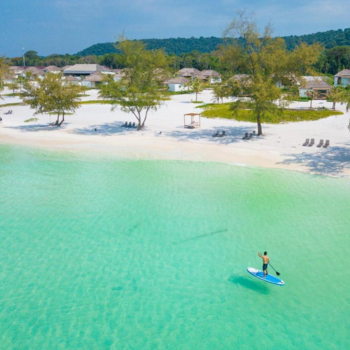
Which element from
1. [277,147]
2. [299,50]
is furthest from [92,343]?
[299,50]

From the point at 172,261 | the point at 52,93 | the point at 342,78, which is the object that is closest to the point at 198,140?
the point at 52,93

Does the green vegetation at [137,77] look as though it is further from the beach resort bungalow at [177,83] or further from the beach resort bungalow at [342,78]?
the beach resort bungalow at [342,78]

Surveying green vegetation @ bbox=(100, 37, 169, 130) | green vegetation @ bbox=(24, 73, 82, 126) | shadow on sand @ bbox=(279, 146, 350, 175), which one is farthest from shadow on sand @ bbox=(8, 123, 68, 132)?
shadow on sand @ bbox=(279, 146, 350, 175)

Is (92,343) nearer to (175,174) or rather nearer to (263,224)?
(263,224)

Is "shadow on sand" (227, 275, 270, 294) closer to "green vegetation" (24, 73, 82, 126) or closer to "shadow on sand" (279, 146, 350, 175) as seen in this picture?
"shadow on sand" (279, 146, 350, 175)

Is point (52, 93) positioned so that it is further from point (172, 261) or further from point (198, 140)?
point (172, 261)

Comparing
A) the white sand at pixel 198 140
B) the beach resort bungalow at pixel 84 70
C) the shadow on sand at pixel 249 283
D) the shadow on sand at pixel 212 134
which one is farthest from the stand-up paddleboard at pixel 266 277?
the beach resort bungalow at pixel 84 70
